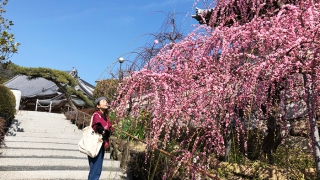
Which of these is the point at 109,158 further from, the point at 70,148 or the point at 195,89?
the point at 195,89

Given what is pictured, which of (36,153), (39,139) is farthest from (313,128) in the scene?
(39,139)

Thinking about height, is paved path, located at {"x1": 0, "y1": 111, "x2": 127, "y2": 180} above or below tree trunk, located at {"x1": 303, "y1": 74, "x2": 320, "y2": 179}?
below

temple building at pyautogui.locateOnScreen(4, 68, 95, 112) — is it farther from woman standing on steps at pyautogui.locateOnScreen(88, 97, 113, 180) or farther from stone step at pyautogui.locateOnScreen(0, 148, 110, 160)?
woman standing on steps at pyautogui.locateOnScreen(88, 97, 113, 180)

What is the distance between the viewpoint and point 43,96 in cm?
2553

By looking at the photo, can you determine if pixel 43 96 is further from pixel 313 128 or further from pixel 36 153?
pixel 313 128

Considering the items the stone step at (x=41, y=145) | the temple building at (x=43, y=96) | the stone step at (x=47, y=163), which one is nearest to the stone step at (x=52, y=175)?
the stone step at (x=47, y=163)

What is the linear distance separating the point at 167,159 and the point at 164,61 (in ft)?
6.52

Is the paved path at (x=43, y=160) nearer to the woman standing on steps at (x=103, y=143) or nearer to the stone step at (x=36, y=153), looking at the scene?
the stone step at (x=36, y=153)

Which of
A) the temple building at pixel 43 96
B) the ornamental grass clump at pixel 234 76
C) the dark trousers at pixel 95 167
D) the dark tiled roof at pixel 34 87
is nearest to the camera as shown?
the ornamental grass clump at pixel 234 76

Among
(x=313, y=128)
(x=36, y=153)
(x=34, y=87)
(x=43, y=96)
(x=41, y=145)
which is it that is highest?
(x=34, y=87)

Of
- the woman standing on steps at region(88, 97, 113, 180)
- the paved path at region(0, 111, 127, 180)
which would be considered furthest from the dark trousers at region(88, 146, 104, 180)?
the paved path at region(0, 111, 127, 180)

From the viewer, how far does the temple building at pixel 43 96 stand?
77.8 feet

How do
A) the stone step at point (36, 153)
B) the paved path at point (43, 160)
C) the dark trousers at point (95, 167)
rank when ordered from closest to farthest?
the dark trousers at point (95, 167)
the paved path at point (43, 160)
the stone step at point (36, 153)

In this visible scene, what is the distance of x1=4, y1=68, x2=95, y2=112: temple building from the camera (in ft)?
77.8
